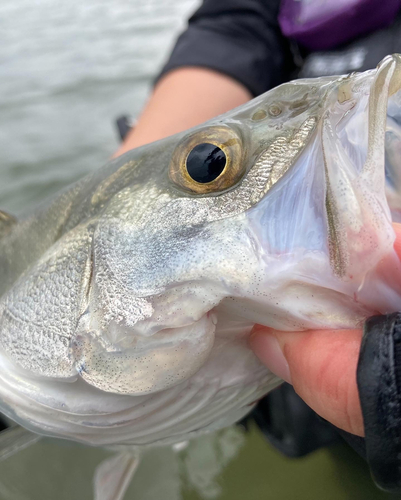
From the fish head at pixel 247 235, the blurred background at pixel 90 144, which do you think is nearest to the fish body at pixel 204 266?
the fish head at pixel 247 235

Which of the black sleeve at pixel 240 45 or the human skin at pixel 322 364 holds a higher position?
the black sleeve at pixel 240 45

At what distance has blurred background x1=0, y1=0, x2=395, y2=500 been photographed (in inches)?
57.6

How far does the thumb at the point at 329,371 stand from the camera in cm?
57

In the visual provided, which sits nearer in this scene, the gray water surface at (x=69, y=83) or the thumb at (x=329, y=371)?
the thumb at (x=329, y=371)

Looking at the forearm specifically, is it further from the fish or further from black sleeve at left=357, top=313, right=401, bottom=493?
black sleeve at left=357, top=313, right=401, bottom=493

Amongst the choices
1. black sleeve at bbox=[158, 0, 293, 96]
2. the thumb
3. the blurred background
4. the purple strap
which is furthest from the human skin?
black sleeve at bbox=[158, 0, 293, 96]

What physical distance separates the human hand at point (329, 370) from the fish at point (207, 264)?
0.08 ft

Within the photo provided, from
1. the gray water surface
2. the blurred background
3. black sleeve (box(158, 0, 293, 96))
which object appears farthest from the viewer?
the gray water surface

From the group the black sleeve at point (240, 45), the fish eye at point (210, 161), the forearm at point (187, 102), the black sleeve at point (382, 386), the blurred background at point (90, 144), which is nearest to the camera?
the black sleeve at point (382, 386)

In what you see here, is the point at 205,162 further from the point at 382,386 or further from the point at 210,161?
the point at 382,386

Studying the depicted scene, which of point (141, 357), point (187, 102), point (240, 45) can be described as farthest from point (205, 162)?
point (240, 45)

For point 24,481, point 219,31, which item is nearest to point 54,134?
point 219,31

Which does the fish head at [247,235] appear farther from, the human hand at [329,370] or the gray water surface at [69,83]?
the gray water surface at [69,83]

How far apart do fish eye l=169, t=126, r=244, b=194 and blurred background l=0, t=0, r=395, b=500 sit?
81cm
